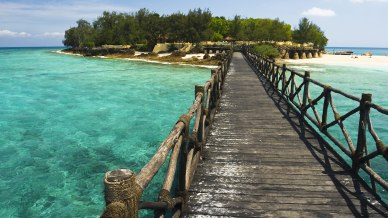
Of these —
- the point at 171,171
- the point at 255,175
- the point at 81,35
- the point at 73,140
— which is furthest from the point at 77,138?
the point at 81,35

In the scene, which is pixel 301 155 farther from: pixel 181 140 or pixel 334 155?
pixel 181 140

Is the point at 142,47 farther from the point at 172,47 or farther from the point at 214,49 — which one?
the point at 214,49

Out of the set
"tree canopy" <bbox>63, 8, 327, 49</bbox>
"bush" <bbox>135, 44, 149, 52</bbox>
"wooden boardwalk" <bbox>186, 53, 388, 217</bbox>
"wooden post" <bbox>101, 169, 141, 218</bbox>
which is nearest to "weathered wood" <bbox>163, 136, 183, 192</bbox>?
"wooden boardwalk" <bbox>186, 53, 388, 217</bbox>

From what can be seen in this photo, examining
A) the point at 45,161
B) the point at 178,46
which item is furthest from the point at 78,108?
the point at 178,46

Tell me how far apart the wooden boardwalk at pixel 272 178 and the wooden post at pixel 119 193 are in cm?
258

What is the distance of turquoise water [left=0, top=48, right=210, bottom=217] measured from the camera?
8312 millimetres

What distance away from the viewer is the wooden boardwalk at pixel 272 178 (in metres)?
4.68

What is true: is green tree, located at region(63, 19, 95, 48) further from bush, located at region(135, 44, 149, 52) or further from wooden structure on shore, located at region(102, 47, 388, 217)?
wooden structure on shore, located at region(102, 47, 388, 217)

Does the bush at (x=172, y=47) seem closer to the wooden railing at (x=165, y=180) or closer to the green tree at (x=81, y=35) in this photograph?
the green tree at (x=81, y=35)

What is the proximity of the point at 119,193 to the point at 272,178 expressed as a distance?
13.8 feet

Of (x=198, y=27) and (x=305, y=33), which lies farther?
(x=305, y=33)

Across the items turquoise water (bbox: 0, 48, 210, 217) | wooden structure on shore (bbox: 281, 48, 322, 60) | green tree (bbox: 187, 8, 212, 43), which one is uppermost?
green tree (bbox: 187, 8, 212, 43)

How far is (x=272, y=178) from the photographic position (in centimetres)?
570

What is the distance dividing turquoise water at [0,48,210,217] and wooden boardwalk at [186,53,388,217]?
272 centimetres
